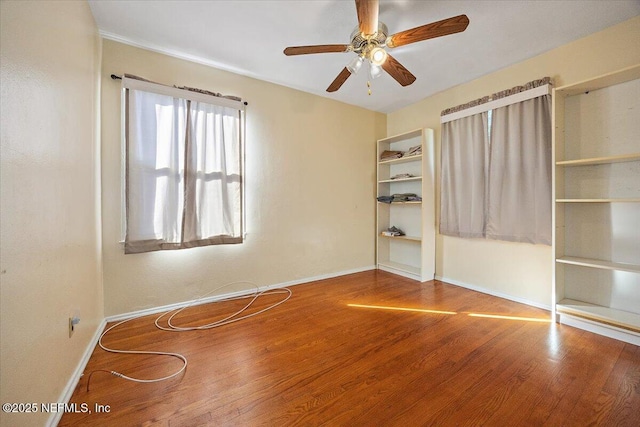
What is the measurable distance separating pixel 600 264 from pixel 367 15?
2.61 metres

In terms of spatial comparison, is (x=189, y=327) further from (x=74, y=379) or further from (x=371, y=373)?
(x=371, y=373)

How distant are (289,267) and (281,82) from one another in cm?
239

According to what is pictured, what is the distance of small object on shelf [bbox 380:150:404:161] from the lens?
3670 mm

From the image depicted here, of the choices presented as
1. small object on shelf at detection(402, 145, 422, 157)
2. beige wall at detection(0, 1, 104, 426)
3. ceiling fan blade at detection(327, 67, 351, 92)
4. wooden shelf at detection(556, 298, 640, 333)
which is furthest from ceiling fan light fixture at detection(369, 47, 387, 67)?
wooden shelf at detection(556, 298, 640, 333)

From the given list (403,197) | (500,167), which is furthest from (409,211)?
(500,167)

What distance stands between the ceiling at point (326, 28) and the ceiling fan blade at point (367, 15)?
438 mm

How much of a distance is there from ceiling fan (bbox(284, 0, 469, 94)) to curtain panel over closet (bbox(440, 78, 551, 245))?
4.24 ft

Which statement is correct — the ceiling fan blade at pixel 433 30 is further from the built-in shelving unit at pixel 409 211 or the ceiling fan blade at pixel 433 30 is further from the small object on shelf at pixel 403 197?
the small object on shelf at pixel 403 197

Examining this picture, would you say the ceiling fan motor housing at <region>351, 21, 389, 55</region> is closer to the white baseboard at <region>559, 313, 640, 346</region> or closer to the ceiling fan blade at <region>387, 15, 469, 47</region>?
the ceiling fan blade at <region>387, 15, 469, 47</region>

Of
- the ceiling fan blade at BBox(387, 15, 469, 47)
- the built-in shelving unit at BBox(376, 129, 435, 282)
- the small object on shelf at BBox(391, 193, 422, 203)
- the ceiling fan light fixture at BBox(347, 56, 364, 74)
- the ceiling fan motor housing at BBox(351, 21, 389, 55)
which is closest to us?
the ceiling fan blade at BBox(387, 15, 469, 47)

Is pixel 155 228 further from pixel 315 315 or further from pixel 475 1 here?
pixel 475 1

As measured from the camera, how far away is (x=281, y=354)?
1687 millimetres

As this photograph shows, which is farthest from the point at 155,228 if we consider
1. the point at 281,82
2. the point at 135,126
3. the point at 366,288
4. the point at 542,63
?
the point at 542,63

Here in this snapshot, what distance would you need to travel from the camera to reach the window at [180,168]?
218 centimetres
